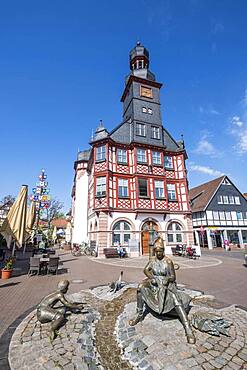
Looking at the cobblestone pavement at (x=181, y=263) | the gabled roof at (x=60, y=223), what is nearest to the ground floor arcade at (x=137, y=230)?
the cobblestone pavement at (x=181, y=263)

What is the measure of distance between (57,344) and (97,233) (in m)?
15.4

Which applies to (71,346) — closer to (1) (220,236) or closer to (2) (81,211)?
(2) (81,211)

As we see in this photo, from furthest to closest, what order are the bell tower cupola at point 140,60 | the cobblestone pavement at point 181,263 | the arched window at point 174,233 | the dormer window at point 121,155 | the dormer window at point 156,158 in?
the bell tower cupola at point 140,60
the dormer window at point 156,158
the dormer window at point 121,155
the arched window at point 174,233
the cobblestone pavement at point 181,263

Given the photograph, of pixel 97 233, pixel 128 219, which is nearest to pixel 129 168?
pixel 128 219

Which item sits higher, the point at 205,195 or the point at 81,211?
the point at 205,195

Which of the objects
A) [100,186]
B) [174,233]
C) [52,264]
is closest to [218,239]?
[174,233]

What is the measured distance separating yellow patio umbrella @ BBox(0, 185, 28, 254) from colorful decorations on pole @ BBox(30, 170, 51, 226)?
9708 millimetres

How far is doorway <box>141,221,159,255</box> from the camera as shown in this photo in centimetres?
1972

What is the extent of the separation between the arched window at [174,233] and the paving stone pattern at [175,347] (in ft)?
55.3

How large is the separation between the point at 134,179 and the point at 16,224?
1303 centimetres

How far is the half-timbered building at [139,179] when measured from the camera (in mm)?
19156

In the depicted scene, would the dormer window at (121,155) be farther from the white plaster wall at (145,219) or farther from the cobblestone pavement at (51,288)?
the cobblestone pavement at (51,288)

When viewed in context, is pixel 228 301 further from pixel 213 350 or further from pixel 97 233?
pixel 97 233

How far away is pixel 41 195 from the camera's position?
65.6 ft
